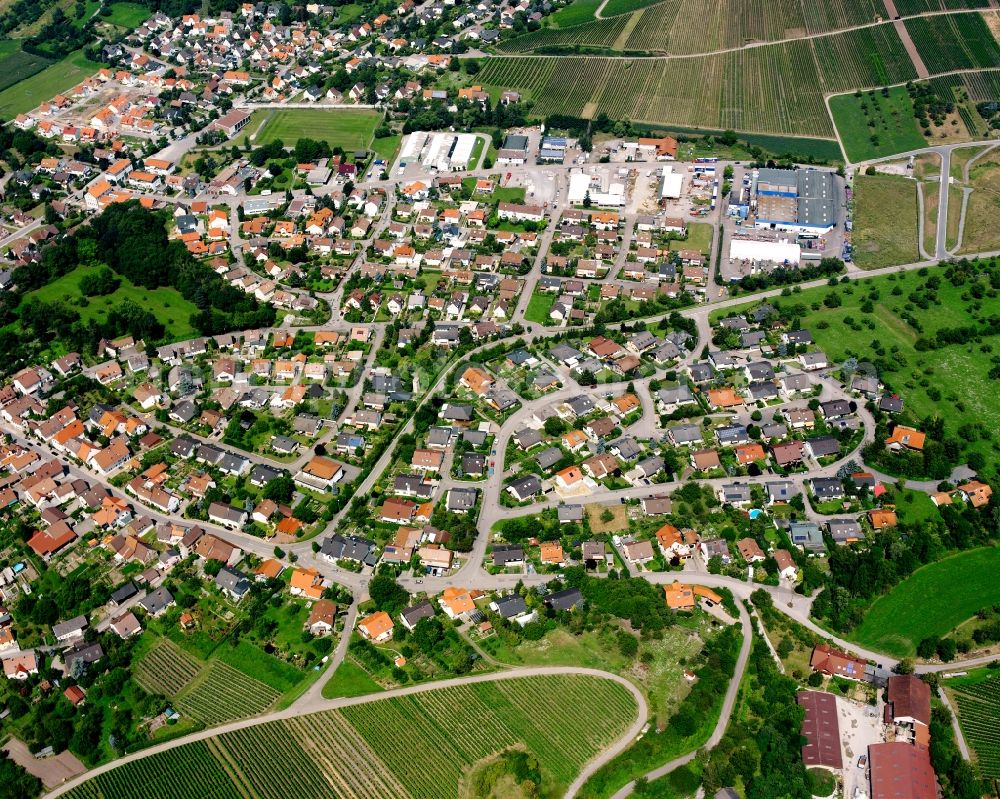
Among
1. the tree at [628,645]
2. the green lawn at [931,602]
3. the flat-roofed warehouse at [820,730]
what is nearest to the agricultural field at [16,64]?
the tree at [628,645]

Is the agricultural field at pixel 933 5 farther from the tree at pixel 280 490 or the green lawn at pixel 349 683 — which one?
the green lawn at pixel 349 683

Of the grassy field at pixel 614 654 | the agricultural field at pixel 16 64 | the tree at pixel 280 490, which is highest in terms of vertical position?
the agricultural field at pixel 16 64

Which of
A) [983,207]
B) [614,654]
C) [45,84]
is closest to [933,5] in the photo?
[983,207]

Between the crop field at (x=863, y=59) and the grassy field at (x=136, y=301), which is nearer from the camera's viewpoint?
the grassy field at (x=136, y=301)

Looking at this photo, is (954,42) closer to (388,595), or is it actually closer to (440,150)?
(440,150)

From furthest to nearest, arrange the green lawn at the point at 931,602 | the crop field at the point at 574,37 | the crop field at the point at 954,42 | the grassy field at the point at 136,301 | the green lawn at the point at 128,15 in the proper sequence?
the green lawn at the point at 128,15, the crop field at the point at 574,37, the crop field at the point at 954,42, the grassy field at the point at 136,301, the green lawn at the point at 931,602

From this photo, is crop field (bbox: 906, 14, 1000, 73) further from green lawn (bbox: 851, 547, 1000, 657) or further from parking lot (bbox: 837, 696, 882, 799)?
parking lot (bbox: 837, 696, 882, 799)
